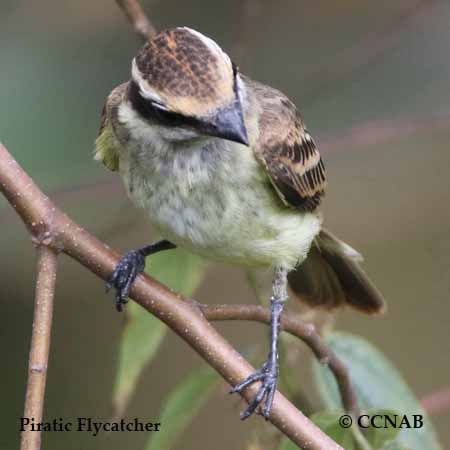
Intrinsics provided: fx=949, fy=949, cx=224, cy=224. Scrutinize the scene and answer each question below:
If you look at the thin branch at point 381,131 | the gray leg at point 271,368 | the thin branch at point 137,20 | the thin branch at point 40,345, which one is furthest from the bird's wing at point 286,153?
the thin branch at point 381,131

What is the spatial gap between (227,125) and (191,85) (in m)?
0.11

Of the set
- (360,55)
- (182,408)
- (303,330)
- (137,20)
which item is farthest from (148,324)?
(360,55)

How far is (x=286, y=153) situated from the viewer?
2.54 metres

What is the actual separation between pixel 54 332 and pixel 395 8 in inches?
96.5

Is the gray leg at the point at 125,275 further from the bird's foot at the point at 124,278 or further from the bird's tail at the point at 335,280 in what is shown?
the bird's tail at the point at 335,280

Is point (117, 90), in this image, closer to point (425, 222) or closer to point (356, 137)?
point (356, 137)

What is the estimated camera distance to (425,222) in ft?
17.4

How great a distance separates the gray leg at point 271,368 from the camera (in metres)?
2.02

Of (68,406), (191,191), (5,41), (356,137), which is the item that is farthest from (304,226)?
(68,406)

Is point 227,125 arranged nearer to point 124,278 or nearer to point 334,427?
point 124,278

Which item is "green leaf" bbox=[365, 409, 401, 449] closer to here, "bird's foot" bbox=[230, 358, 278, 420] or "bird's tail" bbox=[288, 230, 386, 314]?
"bird's foot" bbox=[230, 358, 278, 420]

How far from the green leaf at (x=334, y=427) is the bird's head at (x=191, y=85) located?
0.73 m

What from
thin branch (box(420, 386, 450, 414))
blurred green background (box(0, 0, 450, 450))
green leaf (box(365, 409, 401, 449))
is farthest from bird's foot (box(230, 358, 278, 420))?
blurred green background (box(0, 0, 450, 450))

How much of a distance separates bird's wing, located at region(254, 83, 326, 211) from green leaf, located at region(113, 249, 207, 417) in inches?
15.6
